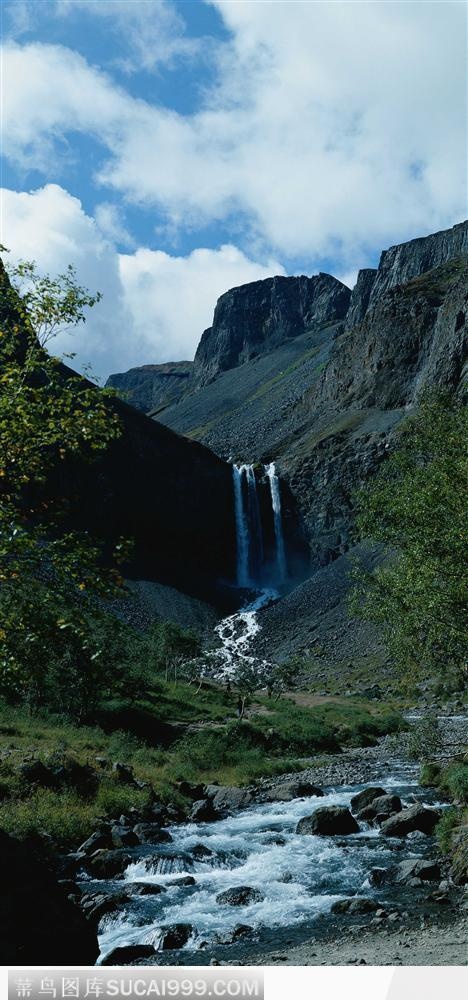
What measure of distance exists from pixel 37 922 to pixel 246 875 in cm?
917

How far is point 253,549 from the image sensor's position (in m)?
128

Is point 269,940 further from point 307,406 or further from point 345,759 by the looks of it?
point 307,406

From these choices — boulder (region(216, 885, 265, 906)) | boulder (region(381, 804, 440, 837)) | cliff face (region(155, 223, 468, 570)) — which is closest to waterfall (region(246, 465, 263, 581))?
cliff face (region(155, 223, 468, 570))

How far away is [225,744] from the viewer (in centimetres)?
3838

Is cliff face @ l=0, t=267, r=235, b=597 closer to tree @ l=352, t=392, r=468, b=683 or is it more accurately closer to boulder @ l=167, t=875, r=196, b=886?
Result: tree @ l=352, t=392, r=468, b=683

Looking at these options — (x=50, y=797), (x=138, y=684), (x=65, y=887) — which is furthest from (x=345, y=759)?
(x=65, y=887)

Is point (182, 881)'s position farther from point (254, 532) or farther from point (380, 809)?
point (254, 532)

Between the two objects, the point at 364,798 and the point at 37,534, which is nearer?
the point at 37,534

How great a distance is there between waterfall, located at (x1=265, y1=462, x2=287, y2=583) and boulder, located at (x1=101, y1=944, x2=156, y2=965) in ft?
355

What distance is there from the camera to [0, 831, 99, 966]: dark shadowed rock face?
1045 cm

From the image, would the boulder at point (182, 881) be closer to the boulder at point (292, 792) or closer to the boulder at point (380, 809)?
the boulder at point (380, 809)

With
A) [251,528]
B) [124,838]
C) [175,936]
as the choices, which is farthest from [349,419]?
[175,936]

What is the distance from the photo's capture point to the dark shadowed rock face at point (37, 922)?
10.5 meters

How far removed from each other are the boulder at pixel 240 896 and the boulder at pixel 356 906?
2207mm
